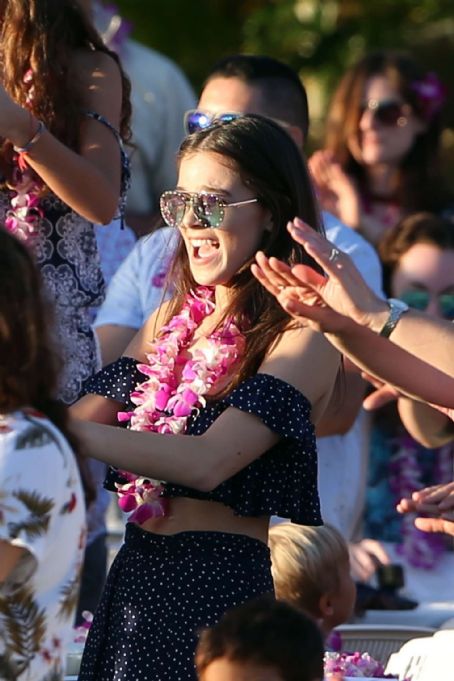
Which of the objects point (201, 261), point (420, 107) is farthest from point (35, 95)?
point (420, 107)

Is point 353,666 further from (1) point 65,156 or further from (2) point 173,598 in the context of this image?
(1) point 65,156

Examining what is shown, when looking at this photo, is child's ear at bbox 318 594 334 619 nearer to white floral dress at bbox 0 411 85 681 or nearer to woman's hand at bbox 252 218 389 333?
woman's hand at bbox 252 218 389 333

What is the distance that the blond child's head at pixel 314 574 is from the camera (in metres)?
4.43

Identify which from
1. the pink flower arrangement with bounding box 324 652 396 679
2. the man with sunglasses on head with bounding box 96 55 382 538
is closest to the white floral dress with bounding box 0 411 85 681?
the pink flower arrangement with bounding box 324 652 396 679

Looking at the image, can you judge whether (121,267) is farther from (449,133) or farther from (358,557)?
(449,133)

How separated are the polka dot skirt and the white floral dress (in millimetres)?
652

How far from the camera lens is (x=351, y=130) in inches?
273

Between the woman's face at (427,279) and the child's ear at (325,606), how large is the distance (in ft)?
5.52

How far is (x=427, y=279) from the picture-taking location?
6070 millimetres

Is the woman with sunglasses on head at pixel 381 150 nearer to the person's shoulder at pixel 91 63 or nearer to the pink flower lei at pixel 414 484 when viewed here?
the pink flower lei at pixel 414 484

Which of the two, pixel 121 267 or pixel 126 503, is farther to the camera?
pixel 121 267

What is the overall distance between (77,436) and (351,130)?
13.2 feet

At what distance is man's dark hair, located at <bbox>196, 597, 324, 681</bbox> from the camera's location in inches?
117

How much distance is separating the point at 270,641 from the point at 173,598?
0.67 m
